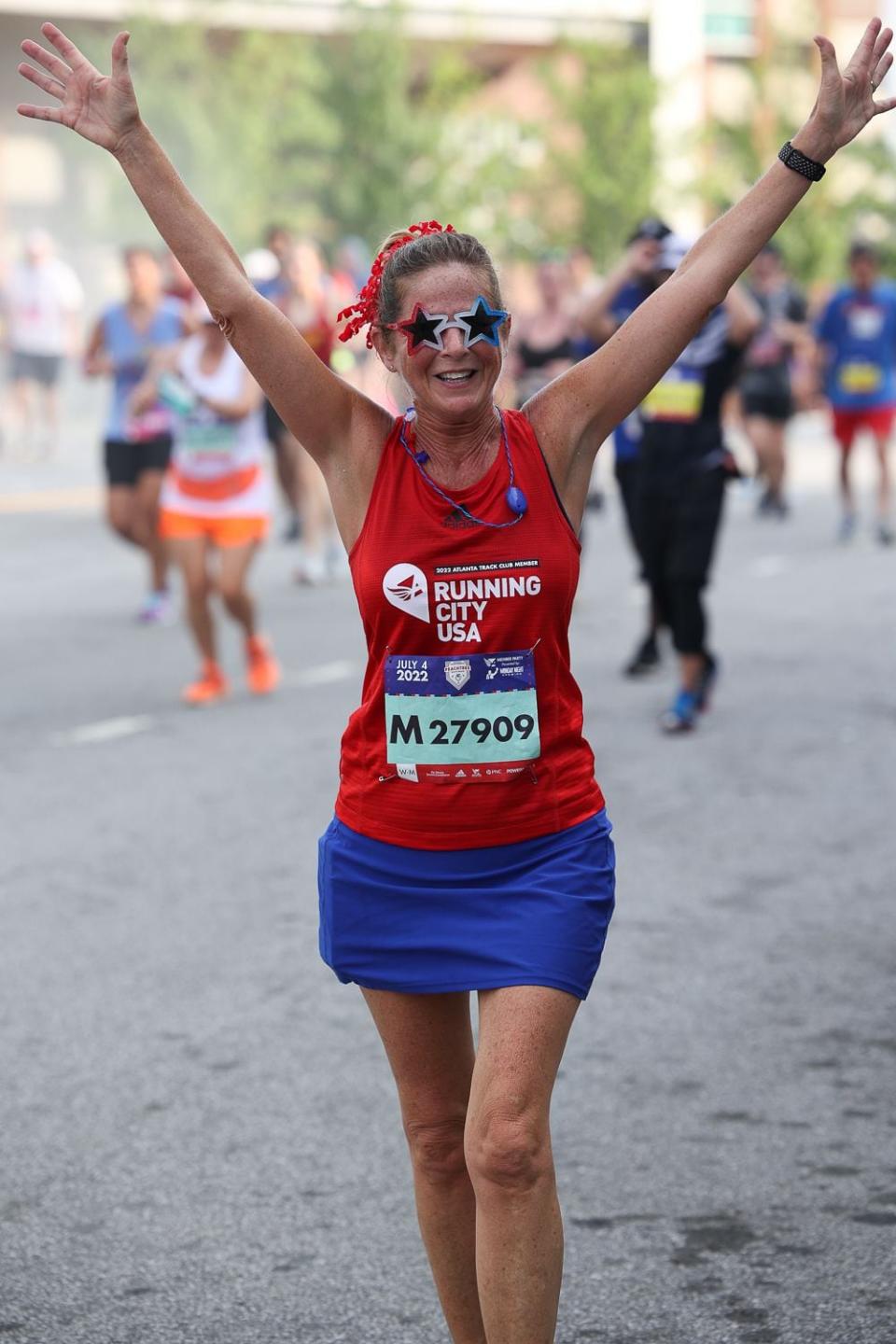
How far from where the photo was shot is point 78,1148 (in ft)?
15.8

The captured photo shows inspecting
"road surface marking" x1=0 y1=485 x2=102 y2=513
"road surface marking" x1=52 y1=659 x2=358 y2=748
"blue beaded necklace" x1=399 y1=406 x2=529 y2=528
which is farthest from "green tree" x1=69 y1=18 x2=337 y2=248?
"blue beaded necklace" x1=399 y1=406 x2=529 y2=528

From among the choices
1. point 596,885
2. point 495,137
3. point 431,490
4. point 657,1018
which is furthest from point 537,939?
point 495,137

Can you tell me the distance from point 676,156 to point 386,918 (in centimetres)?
3266

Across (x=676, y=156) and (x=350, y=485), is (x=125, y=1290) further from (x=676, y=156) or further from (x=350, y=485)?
(x=676, y=156)

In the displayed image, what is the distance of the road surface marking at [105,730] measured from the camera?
9.69 m

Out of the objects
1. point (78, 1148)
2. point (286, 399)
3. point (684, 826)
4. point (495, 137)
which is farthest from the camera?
point (495, 137)

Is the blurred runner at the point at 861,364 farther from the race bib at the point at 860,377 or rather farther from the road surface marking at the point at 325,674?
the road surface marking at the point at 325,674

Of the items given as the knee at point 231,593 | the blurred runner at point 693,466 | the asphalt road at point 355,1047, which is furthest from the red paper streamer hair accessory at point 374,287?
the knee at point 231,593

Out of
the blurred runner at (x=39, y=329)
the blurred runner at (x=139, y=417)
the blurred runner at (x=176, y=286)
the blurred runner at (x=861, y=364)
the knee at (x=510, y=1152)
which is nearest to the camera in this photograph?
the knee at (x=510, y=1152)

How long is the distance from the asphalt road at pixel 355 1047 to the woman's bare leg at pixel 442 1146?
437 mm

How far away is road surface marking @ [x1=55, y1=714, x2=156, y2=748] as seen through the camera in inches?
381

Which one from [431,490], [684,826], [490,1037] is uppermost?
[431,490]

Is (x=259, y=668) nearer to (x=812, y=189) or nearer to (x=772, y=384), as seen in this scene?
(x=772, y=384)

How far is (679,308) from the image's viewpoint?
3576mm
